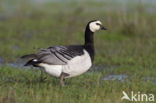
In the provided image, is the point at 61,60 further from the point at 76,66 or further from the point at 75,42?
the point at 75,42

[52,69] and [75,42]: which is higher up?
[52,69]

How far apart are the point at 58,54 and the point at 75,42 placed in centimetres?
668

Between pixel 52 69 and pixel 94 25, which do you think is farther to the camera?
pixel 94 25

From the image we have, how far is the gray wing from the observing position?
316 inches

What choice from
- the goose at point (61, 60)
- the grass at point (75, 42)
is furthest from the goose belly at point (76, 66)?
the grass at point (75, 42)

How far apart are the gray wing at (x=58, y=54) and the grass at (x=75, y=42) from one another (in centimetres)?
47

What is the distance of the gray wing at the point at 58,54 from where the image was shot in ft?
26.3

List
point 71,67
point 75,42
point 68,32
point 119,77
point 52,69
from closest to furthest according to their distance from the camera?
point 52,69
point 71,67
point 119,77
point 75,42
point 68,32

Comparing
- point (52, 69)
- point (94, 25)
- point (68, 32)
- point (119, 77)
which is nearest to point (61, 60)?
point (52, 69)

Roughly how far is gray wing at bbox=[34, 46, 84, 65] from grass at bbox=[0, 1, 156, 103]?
18.6 inches

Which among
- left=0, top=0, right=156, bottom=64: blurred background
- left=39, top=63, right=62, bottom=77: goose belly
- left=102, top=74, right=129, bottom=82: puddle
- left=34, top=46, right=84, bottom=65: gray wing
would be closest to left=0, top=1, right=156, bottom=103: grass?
left=0, top=0, right=156, bottom=64: blurred background

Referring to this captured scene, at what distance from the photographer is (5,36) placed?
15188 millimetres

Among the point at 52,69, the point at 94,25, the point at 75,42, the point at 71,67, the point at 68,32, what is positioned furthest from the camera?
the point at 68,32

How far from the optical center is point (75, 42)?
14.8m
